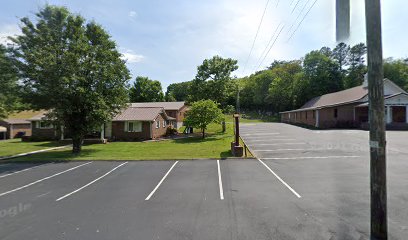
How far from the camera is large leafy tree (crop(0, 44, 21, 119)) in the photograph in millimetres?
19016

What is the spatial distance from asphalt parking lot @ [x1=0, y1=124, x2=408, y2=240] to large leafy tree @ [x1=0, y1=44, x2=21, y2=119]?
9.06 m

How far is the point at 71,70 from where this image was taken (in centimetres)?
1859

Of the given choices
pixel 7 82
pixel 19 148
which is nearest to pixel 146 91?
pixel 19 148

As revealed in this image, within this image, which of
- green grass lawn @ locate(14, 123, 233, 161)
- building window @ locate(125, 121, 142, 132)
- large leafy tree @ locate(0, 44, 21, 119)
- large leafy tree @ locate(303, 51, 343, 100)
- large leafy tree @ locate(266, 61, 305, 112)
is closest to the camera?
green grass lawn @ locate(14, 123, 233, 161)

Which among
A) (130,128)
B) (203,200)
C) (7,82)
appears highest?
(7,82)

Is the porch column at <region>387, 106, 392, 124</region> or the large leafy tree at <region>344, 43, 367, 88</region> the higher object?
the large leafy tree at <region>344, 43, 367, 88</region>

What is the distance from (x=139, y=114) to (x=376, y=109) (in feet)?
99.5

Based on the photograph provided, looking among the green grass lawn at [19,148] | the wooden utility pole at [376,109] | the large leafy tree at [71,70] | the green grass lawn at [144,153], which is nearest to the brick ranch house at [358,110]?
the green grass lawn at [144,153]

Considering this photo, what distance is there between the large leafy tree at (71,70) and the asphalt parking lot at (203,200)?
6.82m

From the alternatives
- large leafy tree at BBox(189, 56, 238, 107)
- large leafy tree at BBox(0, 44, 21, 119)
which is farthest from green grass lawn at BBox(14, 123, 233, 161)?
large leafy tree at BBox(189, 56, 238, 107)

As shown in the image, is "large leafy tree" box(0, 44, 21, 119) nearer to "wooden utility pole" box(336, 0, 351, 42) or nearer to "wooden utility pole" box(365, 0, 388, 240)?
"wooden utility pole" box(336, 0, 351, 42)

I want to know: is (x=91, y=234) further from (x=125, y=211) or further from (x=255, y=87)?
(x=255, y=87)

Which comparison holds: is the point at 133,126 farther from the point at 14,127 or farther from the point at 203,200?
the point at 14,127

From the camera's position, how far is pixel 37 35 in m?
19.5
